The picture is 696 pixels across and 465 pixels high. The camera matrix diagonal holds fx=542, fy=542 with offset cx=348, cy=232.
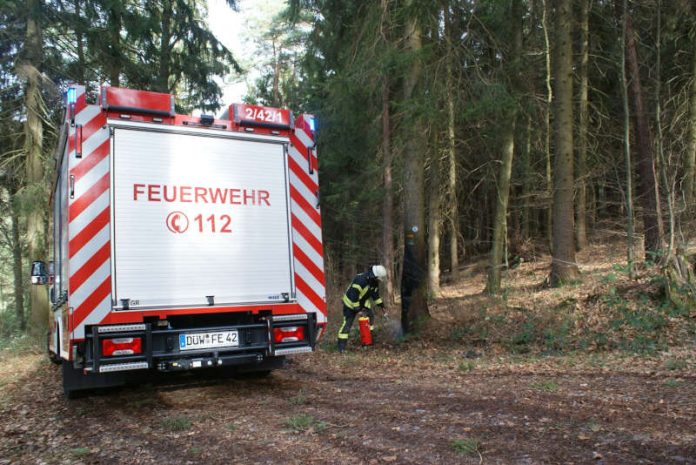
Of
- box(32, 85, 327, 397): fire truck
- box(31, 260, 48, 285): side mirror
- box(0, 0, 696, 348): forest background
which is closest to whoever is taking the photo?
box(32, 85, 327, 397): fire truck

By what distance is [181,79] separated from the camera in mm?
16500

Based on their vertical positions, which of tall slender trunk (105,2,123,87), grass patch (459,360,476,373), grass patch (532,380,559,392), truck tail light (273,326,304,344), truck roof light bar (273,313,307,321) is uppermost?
tall slender trunk (105,2,123,87)

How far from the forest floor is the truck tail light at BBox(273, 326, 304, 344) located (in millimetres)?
596

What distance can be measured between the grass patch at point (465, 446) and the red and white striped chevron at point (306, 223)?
10.1 ft

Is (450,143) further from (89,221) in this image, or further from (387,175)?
(89,221)

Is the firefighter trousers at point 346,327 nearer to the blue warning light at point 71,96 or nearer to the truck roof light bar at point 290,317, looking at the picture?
the truck roof light bar at point 290,317

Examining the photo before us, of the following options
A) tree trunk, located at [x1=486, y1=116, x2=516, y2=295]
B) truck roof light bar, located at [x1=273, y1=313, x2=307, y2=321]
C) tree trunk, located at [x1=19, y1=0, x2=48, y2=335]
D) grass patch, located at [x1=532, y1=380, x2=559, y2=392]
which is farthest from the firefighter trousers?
tree trunk, located at [x1=19, y1=0, x2=48, y2=335]

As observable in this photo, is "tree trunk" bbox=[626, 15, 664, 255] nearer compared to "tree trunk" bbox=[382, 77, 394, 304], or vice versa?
"tree trunk" bbox=[626, 15, 664, 255]

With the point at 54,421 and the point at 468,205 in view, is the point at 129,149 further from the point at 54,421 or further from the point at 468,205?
the point at 468,205

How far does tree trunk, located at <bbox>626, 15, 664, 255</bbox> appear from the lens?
1002 centimetres

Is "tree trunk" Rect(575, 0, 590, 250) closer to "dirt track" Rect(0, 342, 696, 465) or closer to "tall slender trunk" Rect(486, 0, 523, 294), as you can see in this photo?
"tall slender trunk" Rect(486, 0, 523, 294)

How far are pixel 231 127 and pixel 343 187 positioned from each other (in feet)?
36.2

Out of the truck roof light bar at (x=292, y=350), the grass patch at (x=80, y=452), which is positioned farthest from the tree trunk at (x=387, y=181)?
the grass patch at (x=80, y=452)

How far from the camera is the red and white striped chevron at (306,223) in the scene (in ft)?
21.6
